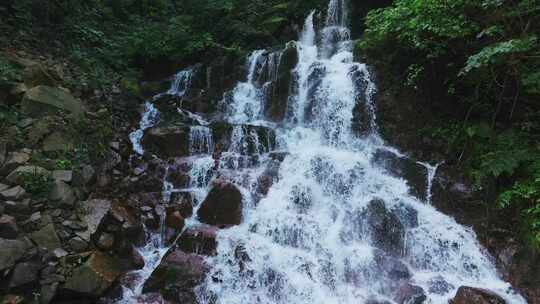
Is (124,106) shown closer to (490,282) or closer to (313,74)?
(313,74)

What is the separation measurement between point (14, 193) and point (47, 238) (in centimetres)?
87

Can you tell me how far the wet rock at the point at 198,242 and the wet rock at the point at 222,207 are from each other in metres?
0.50

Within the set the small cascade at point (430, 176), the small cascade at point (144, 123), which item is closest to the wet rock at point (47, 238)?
the small cascade at point (144, 123)

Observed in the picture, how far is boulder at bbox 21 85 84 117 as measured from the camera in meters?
6.58

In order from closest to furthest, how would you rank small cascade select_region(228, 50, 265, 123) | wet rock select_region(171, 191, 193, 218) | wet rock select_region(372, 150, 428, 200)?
1. wet rock select_region(171, 191, 193, 218)
2. wet rock select_region(372, 150, 428, 200)
3. small cascade select_region(228, 50, 265, 123)

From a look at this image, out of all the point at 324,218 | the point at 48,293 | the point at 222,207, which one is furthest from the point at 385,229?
the point at 48,293

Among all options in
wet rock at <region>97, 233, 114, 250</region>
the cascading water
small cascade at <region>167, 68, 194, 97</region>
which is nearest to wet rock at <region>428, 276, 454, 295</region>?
the cascading water

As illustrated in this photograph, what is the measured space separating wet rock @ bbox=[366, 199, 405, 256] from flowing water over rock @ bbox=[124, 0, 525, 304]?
21 mm

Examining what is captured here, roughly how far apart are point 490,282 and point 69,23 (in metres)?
12.4

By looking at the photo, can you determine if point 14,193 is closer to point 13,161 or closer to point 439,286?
point 13,161

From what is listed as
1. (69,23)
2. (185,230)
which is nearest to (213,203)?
(185,230)

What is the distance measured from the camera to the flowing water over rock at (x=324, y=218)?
5.89 m

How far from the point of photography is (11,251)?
465 centimetres

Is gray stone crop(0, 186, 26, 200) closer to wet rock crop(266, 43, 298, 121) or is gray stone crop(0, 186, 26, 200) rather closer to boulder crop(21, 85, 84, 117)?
boulder crop(21, 85, 84, 117)
